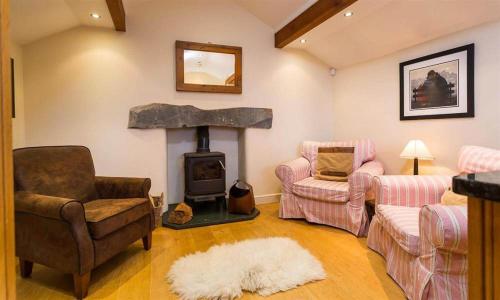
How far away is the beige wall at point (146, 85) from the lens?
275 centimetres

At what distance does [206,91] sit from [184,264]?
2.15 m

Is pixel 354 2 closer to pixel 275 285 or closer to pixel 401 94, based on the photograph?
pixel 401 94

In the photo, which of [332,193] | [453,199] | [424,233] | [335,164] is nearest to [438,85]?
[335,164]

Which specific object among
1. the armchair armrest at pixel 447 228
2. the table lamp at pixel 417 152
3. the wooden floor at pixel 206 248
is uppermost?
the table lamp at pixel 417 152

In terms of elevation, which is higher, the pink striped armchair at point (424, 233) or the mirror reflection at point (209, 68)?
the mirror reflection at point (209, 68)

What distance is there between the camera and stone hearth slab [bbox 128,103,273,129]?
2.97m

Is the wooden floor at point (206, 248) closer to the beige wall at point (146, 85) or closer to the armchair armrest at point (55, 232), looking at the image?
the armchair armrest at point (55, 232)

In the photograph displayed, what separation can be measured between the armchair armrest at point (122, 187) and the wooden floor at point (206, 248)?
51 cm

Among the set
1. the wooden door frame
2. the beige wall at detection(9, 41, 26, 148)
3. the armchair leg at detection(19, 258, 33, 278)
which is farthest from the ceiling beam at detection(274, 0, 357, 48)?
the armchair leg at detection(19, 258, 33, 278)

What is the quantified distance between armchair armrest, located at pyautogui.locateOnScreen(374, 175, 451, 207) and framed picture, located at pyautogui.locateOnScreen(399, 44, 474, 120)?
0.88 metres

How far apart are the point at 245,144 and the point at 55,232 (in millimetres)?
2324

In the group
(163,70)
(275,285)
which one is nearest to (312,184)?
(275,285)

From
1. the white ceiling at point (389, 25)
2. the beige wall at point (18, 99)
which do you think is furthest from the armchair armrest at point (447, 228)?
the beige wall at point (18, 99)

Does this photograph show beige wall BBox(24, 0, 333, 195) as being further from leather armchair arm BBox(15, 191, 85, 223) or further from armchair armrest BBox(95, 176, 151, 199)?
leather armchair arm BBox(15, 191, 85, 223)
